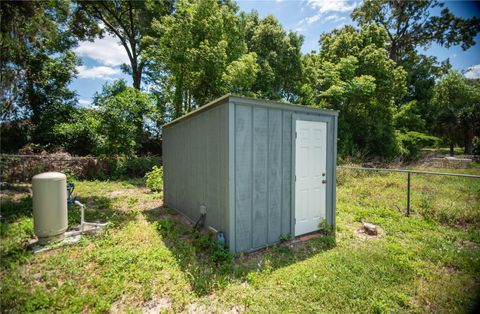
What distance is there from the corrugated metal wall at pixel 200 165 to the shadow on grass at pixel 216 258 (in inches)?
16.7

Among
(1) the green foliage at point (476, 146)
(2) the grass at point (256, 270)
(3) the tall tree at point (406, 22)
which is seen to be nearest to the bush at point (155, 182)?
(2) the grass at point (256, 270)

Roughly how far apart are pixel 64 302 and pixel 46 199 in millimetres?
1977

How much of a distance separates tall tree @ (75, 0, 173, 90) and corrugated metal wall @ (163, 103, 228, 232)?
1282cm

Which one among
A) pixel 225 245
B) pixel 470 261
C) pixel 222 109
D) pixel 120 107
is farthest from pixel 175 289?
pixel 120 107

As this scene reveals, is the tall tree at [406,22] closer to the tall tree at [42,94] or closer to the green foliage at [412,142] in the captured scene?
the green foliage at [412,142]

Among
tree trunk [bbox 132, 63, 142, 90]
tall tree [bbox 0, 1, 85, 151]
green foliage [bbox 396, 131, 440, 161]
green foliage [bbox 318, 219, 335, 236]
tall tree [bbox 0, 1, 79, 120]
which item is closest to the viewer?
green foliage [bbox 318, 219, 335, 236]

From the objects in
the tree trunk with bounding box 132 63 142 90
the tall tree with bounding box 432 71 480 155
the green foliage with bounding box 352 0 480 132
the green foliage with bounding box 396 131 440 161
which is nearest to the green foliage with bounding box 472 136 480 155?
the tall tree with bounding box 432 71 480 155

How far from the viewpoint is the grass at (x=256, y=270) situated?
2311 mm

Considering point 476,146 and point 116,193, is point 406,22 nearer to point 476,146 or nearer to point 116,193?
point 476,146

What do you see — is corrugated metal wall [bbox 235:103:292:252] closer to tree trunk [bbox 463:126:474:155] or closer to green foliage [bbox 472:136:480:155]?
tree trunk [bbox 463:126:474:155]

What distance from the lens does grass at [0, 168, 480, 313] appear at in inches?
91.0

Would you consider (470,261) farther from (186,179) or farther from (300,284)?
(186,179)

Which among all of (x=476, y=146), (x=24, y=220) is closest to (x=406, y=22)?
(x=476, y=146)

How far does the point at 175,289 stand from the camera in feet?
8.38
